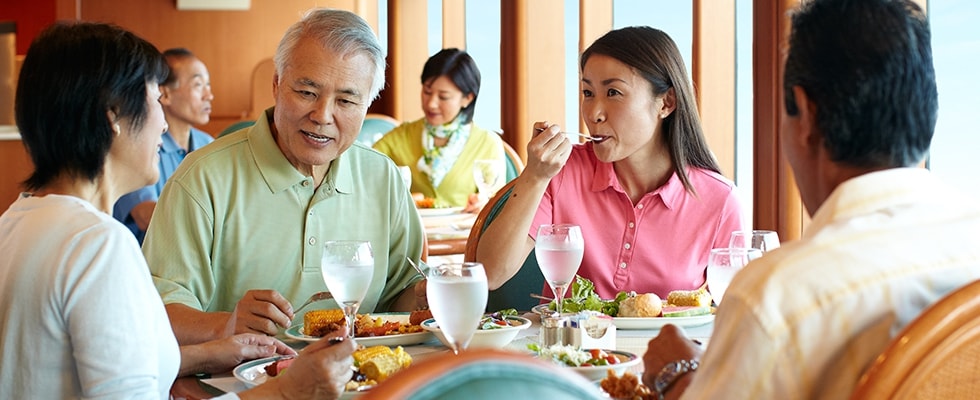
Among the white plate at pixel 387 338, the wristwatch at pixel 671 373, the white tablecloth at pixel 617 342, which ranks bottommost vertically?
the white tablecloth at pixel 617 342

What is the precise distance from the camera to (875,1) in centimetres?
99

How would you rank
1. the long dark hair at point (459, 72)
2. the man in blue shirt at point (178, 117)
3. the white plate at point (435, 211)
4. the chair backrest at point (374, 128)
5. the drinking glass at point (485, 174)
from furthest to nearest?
the chair backrest at point (374, 128) → the long dark hair at point (459, 72) → the drinking glass at point (485, 174) → the white plate at point (435, 211) → the man in blue shirt at point (178, 117)

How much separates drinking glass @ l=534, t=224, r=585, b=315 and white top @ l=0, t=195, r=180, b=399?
68 cm

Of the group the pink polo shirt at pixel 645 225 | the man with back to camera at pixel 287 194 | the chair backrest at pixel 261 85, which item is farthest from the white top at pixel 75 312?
the chair backrest at pixel 261 85

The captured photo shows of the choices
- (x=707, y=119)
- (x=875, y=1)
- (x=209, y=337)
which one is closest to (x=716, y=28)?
(x=707, y=119)

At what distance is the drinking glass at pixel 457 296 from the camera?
1.38 m

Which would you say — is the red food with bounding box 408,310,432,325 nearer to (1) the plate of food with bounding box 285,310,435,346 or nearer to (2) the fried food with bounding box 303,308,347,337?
(1) the plate of food with bounding box 285,310,435,346

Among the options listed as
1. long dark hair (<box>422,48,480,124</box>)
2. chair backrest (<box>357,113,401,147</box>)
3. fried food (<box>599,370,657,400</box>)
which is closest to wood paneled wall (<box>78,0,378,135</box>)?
chair backrest (<box>357,113,401,147</box>)

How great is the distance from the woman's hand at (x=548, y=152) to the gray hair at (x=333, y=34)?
0.38 metres

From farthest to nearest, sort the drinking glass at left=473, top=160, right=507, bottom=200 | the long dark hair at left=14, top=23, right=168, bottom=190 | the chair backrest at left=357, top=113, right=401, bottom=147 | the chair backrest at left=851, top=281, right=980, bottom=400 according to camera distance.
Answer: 1. the chair backrest at left=357, top=113, right=401, bottom=147
2. the drinking glass at left=473, top=160, right=507, bottom=200
3. the long dark hair at left=14, top=23, right=168, bottom=190
4. the chair backrest at left=851, top=281, right=980, bottom=400

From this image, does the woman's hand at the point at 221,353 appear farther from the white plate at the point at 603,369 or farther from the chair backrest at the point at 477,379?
the chair backrest at the point at 477,379

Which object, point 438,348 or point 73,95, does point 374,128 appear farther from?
point 73,95

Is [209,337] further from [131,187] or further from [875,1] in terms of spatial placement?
[875,1]

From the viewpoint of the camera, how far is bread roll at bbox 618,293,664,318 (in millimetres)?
1790
